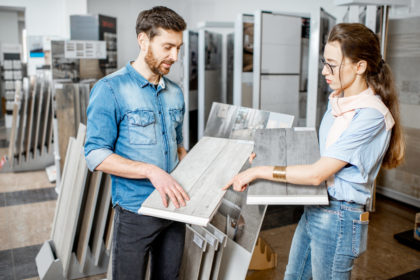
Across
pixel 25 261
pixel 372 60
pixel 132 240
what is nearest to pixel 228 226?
pixel 132 240

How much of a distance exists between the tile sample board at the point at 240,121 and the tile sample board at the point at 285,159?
1.68 ft

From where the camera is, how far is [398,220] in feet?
12.2

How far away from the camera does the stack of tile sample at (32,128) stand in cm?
536

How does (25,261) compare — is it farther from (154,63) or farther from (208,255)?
(154,63)

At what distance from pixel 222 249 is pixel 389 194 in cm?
303

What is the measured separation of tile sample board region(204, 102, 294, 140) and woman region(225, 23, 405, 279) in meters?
0.66

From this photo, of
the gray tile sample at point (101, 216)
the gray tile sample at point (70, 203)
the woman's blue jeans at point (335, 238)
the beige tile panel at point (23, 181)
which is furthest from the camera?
the beige tile panel at point (23, 181)

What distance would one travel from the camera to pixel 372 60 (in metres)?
1.32

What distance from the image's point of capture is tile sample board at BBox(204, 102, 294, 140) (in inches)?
83.0

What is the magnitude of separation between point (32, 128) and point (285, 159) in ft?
16.2

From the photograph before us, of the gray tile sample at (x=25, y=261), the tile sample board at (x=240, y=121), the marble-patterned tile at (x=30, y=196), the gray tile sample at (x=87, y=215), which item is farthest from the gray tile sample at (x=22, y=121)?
the tile sample board at (x=240, y=121)

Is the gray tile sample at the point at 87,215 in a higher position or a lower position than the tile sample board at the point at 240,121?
lower

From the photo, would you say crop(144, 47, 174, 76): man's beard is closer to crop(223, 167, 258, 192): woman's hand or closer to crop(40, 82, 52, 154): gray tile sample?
crop(223, 167, 258, 192): woman's hand

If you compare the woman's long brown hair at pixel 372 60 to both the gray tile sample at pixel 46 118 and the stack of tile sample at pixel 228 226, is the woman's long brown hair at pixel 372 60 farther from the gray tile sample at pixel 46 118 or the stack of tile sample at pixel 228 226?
the gray tile sample at pixel 46 118
